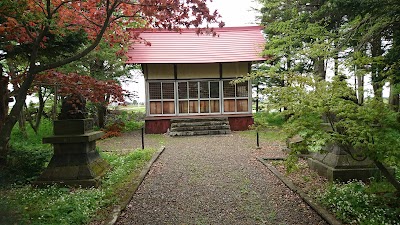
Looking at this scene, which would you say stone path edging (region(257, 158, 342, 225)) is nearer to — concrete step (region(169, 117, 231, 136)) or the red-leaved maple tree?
the red-leaved maple tree

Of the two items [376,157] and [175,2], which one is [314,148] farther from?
[175,2]

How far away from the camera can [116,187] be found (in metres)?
5.75

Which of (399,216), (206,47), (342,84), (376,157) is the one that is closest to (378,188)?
(399,216)

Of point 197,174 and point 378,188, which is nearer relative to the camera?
point 378,188

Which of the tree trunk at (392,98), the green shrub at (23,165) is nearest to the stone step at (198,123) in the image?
the tree trunk at (392,98)

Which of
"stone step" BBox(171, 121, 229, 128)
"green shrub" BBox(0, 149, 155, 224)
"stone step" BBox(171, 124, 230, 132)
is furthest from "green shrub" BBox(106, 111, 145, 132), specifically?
"green shrub" BBox(0, 149, 155, 224)

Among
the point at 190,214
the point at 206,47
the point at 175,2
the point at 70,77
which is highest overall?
the point at 206,47

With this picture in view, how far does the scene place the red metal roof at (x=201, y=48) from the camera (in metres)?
15.5

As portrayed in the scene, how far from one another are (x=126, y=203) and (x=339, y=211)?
3.31 m

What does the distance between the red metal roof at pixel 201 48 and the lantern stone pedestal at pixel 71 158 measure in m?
9.16

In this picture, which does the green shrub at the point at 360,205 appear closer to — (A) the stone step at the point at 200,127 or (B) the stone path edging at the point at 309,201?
(B) the stone path edging at the point at 309,201

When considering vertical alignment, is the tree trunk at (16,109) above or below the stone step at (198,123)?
above

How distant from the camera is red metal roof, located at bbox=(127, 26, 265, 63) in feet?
50.8

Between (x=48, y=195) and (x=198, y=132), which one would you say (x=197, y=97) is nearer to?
(x=198, y=132)
